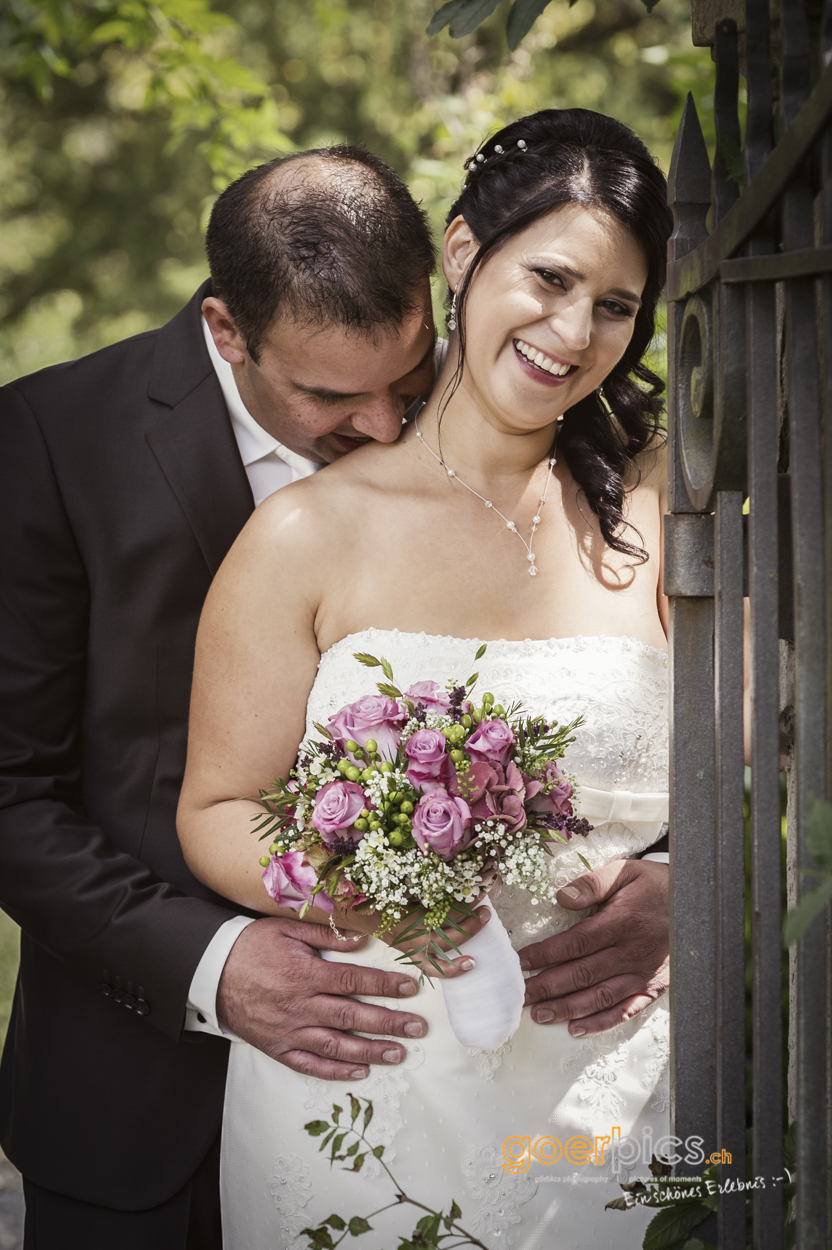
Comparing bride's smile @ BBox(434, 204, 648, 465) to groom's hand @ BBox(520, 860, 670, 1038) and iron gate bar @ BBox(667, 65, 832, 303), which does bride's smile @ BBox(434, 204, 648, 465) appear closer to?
iron gate bar @ BBox(667, 65, 832, 303)

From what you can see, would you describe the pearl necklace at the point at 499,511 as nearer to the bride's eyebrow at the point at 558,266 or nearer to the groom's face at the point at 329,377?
the groom's face at the point at 329,377

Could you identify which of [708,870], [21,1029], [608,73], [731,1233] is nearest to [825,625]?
[708,870]

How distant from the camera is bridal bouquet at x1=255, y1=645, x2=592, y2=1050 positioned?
5.49ft

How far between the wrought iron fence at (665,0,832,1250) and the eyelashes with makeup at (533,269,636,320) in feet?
2.05

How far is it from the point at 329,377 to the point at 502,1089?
5.16 ft

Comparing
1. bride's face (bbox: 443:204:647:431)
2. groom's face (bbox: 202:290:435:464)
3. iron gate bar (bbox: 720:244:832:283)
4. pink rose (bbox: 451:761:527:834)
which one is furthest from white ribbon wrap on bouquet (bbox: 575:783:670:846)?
iron gate bar (bbox: 720:244:832:283)

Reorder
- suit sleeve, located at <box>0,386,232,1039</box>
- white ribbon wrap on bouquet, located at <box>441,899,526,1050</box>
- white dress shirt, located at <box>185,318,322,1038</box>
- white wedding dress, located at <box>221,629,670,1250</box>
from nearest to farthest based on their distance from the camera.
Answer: white ribbon wrap on bouquet, located at <box>441,899,526,1050</box> < white wedding dress, located at <box>221,629,670,1250</box> < suit sleeve, located at <box>0,386,232,1039</box> < white dress shirt, located at <box>185,318,322,1038</box>

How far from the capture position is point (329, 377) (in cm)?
233

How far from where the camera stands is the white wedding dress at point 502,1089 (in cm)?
206

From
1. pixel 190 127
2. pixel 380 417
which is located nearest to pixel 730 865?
pixel 380 417

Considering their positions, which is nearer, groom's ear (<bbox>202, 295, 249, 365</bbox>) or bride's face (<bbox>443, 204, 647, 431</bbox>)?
bride's face (<bbox>443, 204, 647, 431</bbox>)

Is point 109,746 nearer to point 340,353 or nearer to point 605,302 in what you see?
point 340,353

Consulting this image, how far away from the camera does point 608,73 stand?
811 cm

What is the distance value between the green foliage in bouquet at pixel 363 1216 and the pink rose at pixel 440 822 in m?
0.50
